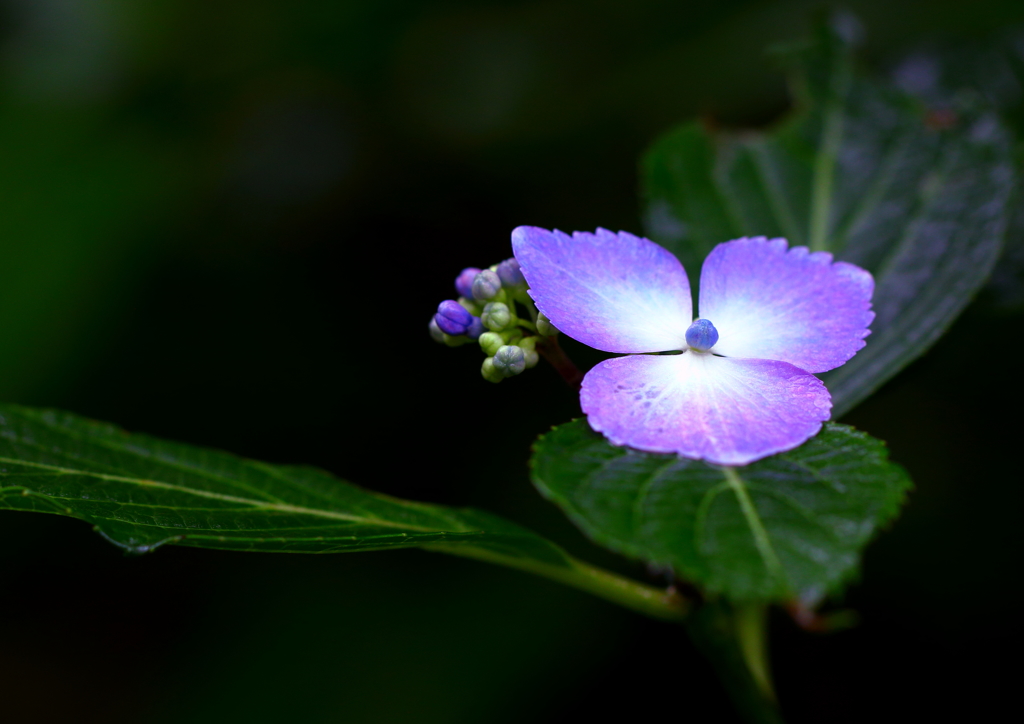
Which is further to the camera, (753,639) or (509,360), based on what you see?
(753,639)

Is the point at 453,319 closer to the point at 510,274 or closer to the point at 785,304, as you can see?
the point at 510,274

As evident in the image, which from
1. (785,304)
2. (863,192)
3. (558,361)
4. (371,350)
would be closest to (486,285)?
(558,361)

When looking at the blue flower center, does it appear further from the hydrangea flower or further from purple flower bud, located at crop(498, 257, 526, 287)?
purple flower bud, located at crop(498, 257, 526, 287)

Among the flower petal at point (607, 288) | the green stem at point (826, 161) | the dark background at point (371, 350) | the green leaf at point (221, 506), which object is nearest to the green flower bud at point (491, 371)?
the flower petal at point (607, 288)

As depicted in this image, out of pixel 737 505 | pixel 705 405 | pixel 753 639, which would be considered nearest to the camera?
pixel 737 505

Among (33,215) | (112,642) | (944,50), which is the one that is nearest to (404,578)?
(112,642)

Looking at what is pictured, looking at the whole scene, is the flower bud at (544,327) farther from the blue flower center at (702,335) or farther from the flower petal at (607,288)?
the blue flower center at (702,335)
